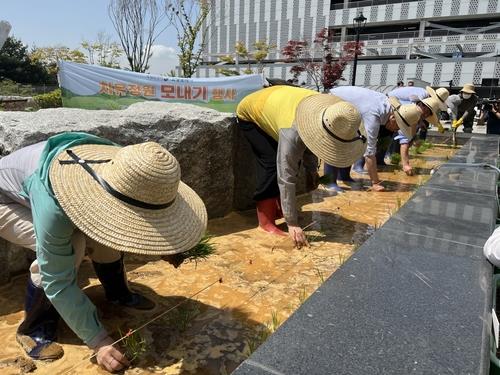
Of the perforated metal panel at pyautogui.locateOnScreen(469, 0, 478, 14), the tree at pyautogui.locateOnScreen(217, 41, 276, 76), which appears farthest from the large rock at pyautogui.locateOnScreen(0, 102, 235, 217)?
the perforated metal panel at pyautogui.locateOnScreen(469, 0, 478, 14)

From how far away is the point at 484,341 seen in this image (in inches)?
53.1

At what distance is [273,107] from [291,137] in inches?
16.5

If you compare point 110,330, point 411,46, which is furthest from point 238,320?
point 411,46

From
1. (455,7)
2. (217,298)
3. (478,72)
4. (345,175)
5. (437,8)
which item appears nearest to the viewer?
(217,298)

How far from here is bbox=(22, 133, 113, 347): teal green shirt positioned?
156 cm

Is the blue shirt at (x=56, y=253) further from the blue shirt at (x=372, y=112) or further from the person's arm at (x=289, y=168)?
the blue shirt at (x=372, y=112)

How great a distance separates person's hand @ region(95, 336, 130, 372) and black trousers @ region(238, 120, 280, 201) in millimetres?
2014

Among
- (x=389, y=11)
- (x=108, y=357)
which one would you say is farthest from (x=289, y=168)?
(x=389, y=11)

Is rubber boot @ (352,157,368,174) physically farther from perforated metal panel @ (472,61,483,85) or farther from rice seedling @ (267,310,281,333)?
perforated metal panel @ (472,61,483,85)

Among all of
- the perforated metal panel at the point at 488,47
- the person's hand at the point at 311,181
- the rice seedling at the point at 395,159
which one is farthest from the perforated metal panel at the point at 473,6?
the person's hand at the point at 311,181

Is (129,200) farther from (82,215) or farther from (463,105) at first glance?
(463,105)

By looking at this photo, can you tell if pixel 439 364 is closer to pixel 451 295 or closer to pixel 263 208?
pixel 451 295

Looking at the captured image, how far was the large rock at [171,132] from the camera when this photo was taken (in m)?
2.59

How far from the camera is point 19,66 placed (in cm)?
2759
